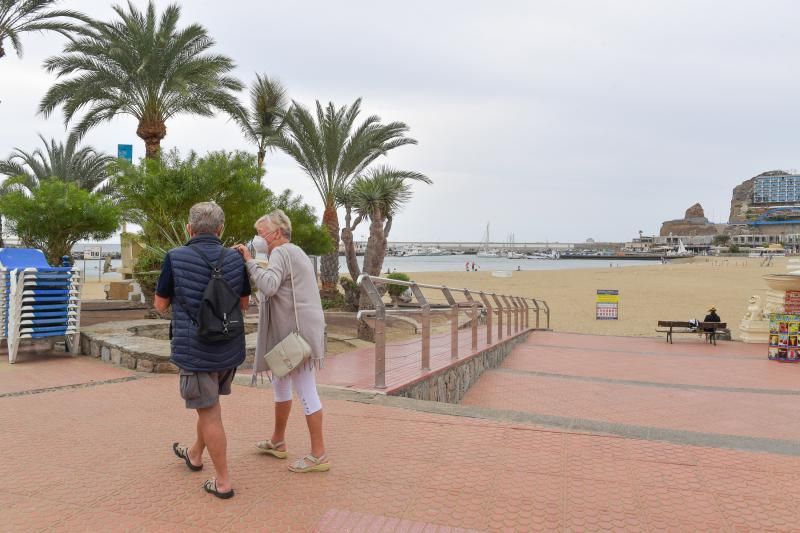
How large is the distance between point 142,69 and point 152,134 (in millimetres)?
2149

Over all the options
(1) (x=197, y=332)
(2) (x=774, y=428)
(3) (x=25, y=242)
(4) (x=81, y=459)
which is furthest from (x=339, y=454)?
(3) (x=25, y=242)

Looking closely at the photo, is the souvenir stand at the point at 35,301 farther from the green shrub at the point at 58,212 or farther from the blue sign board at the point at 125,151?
the blue sign board at the point at 125,151

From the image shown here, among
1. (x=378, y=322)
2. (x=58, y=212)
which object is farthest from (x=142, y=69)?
(x=378, y=322)

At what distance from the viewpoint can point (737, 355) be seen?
36.3 ft

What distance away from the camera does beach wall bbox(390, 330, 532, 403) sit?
5.82 meters

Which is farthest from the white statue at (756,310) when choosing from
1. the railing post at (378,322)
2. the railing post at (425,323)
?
the railing post at (378,322)

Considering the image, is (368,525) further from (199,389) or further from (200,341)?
(200,341)

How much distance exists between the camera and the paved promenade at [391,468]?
8.94 ft

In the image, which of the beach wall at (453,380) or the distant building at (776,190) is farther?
the distant building at (776,190)

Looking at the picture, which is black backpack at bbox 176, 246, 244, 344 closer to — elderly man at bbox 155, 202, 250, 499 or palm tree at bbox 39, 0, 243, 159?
elderly man at bbox 155, 202, 250, 499

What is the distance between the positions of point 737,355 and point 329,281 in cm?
1132

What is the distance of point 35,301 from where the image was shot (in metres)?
6.78

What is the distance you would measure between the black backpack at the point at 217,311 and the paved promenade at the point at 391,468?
0.83 metres

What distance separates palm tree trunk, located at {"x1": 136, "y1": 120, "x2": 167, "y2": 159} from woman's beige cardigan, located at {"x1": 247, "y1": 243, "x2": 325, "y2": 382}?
1404 cm
